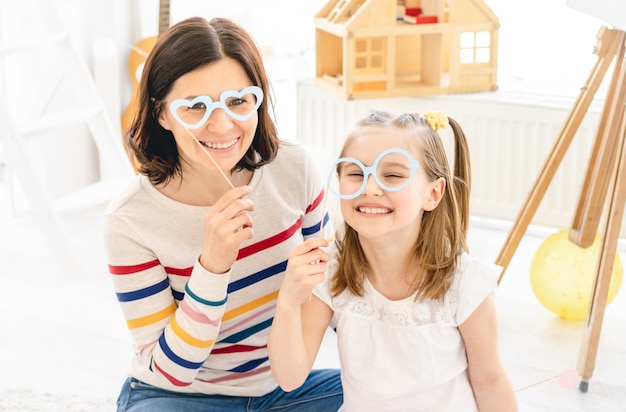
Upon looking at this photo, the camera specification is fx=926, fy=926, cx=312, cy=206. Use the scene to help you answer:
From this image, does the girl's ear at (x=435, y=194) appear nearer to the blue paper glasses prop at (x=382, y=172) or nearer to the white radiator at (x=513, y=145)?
the blue paper glasses prop at (x=382, y=172)

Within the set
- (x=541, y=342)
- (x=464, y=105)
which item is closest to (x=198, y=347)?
(x=541, y=342)

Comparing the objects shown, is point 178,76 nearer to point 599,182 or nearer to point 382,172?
point 382,172

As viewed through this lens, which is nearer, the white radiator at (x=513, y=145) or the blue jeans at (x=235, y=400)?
the blue jeans at (x=235, y=400)

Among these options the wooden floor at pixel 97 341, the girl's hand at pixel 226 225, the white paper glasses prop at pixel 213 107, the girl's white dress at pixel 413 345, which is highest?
the white paper glasses prop at pixel 213 107

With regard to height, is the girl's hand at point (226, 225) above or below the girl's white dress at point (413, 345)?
above

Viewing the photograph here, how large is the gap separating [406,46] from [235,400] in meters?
2.03

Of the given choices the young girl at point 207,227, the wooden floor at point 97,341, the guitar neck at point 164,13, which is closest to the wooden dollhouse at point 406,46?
Result: the wooden floor at point 97,341

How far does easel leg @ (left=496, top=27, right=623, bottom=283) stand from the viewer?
2393 millimetres

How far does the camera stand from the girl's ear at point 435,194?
1.61 metres

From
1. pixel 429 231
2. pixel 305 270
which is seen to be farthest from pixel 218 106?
pixel 429 231

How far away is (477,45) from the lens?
344cm

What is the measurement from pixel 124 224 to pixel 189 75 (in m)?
0.31

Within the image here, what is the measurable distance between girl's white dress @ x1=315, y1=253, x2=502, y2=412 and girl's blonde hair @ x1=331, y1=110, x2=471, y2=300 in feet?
0.09

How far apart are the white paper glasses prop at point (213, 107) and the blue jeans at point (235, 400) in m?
0.45
